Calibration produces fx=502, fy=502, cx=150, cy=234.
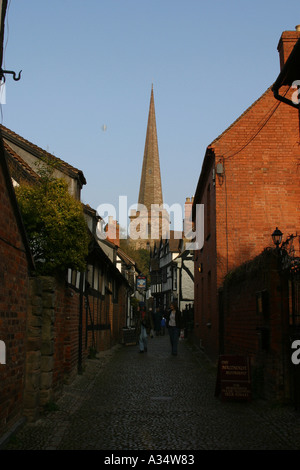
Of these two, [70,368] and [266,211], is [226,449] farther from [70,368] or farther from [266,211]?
[266,211]

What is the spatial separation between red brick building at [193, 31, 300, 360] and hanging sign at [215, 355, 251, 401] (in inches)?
225

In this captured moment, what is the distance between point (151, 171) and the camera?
374ft

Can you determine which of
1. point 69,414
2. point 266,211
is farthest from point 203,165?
point 69,414

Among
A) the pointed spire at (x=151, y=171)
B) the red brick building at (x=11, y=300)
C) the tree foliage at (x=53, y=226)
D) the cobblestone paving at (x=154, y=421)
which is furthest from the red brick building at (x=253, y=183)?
the pointed spire at (x=151, y=171)

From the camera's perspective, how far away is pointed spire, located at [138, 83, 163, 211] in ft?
369

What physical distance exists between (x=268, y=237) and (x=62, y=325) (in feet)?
24.1

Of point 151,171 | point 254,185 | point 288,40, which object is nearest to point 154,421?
point 254,185

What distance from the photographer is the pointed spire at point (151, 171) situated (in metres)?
113

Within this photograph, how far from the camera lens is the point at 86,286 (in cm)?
1370

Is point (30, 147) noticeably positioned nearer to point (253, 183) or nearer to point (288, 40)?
point (253, 183)

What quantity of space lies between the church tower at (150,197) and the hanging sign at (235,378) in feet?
334

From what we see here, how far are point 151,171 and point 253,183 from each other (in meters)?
100

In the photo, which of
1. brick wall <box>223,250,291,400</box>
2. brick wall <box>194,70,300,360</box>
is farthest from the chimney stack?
brick wall <box>223,250,291,400</box>

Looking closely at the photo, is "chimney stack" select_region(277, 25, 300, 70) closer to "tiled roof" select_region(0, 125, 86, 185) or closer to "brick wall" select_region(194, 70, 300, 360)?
"brick wall" select_region(194, 70, 300, 360)
